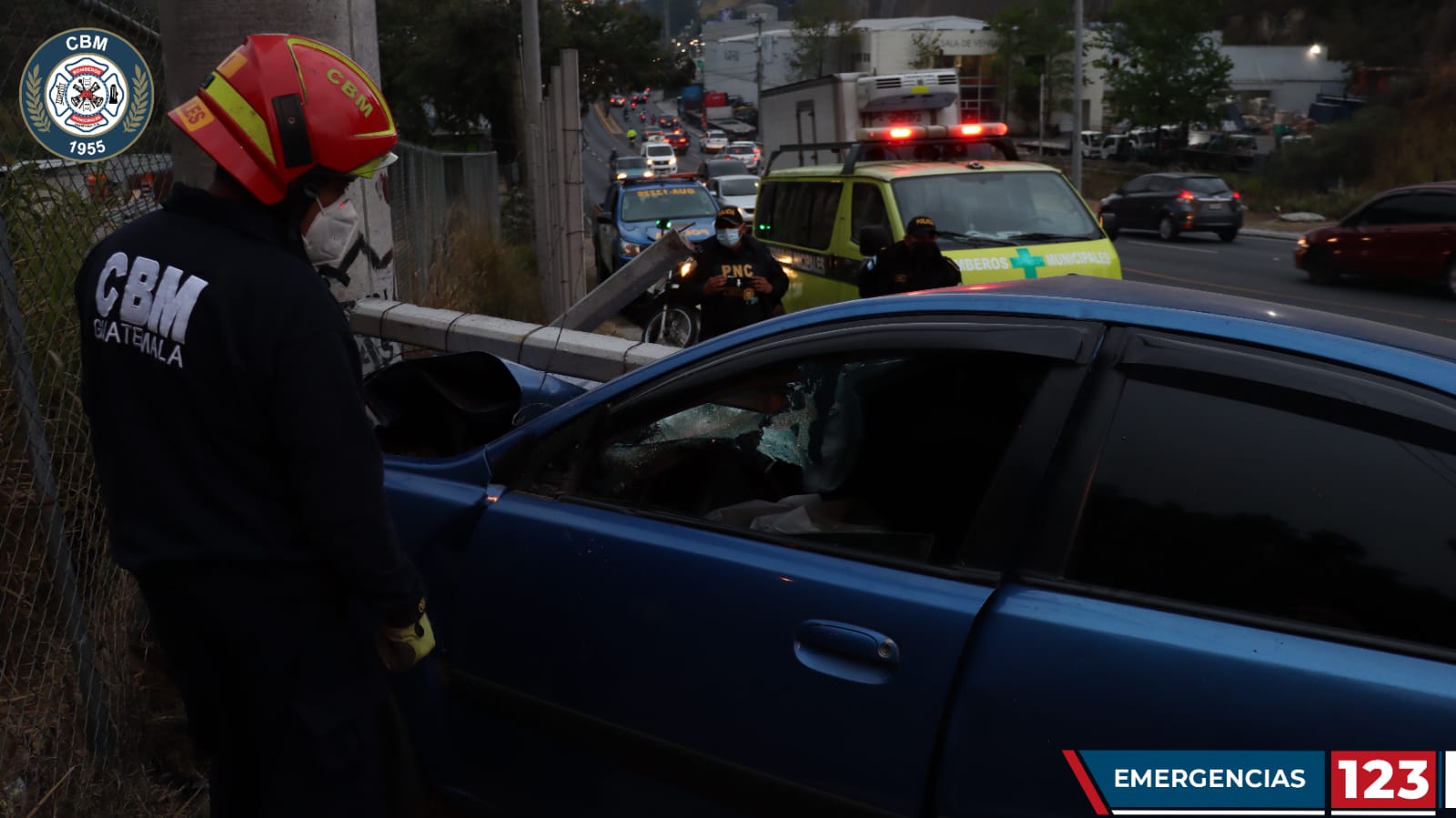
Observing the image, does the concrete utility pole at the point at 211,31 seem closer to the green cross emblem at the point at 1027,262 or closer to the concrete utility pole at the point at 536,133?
the green cross emblem at the point at 1027,262

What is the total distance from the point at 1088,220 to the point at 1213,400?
24.2ft

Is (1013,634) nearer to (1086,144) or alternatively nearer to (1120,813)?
(1120,813)

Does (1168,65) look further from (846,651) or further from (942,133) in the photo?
(846,651)

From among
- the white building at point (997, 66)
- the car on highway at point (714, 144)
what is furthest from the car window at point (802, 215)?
the car on highway at point (714, 144)

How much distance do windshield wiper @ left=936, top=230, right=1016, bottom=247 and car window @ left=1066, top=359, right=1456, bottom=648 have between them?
6.77 m

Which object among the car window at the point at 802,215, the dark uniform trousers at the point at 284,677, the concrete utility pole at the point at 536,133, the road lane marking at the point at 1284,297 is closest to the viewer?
the dark uniform trousers at the point at 284,677

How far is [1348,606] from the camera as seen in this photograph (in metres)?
1.99

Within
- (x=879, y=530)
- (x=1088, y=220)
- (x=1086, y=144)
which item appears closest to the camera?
(x=879, y=530)

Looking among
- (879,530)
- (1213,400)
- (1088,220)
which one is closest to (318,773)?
(879,530)

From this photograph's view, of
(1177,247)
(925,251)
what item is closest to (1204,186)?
(1177,247)

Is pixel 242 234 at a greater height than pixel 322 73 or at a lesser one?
lesser

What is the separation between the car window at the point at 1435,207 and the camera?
655 inches

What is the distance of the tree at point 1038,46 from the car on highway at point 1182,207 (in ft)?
119

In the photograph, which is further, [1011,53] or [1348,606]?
[1011,53]
